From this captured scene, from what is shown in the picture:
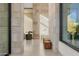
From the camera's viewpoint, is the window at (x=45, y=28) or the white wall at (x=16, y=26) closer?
the white wall at (x=16, y=26)

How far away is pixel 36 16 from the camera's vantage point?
2234mm

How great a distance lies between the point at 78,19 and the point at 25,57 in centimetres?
85

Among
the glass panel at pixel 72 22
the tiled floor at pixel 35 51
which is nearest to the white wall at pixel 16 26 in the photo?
the tiled floor at pixel 35 51

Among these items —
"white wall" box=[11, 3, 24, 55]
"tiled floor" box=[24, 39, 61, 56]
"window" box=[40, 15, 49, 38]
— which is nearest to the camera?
"tiled floor" box=[24, 39, 61, 56]

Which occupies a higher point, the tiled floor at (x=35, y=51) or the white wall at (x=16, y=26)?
the white wall at (x=16, y=26)

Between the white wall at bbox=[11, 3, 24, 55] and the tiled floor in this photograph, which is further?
the white wall at bbox=[11, 3, 24, 55]

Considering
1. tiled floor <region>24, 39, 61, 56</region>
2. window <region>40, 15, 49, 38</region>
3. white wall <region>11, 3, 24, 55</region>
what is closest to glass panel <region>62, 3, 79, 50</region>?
window <region>40, 15, 49, 38</region>

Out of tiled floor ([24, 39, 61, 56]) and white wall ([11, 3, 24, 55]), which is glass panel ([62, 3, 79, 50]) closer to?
tiled floor ([24, 39, 61, 56])

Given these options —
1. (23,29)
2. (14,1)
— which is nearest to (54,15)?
(23,29)

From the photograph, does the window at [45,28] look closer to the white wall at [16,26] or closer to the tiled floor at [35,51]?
the tiled floor at [35,51]

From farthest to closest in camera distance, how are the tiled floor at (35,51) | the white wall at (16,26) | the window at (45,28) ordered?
the window at (45,28) < the white wall at (16,26) < the tiled floor at (35,51)

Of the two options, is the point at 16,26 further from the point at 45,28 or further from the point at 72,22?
the point at 72,22

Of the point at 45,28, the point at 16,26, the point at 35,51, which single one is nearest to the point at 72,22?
the point at 45,28

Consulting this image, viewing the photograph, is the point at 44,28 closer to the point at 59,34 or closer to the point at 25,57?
the point at 59,34
